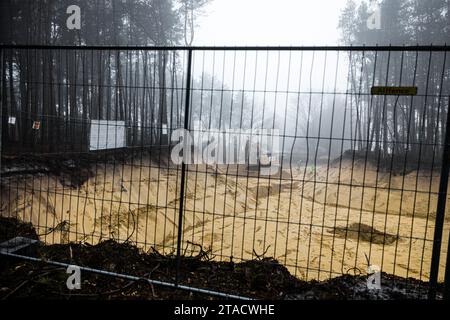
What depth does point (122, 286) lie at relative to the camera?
3.50 metres

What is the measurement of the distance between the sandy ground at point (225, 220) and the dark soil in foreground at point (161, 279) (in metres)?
0.71

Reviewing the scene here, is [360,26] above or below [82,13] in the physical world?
above

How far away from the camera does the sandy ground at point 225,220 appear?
718 centimetres

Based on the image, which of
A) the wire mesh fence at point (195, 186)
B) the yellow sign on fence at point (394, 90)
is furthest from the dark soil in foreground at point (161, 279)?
the yellow sign on fence at point (394, 90)

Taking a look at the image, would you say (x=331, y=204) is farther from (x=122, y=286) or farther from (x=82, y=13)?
(x=82, y=13)

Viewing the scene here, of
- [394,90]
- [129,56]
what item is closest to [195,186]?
[394,90]

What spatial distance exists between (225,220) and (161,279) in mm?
10715

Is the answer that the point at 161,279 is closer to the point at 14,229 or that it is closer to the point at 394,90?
the point at 394,90

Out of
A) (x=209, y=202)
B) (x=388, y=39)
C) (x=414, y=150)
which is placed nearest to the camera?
(x=209, y=202)

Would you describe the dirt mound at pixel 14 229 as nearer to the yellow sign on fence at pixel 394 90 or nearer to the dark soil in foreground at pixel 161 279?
the dark soil in foreground at pixel 161 279

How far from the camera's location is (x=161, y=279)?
144 inches

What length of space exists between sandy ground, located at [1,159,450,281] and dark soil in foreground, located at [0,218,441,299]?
2.33 feet

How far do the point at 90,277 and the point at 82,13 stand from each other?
749 inches
